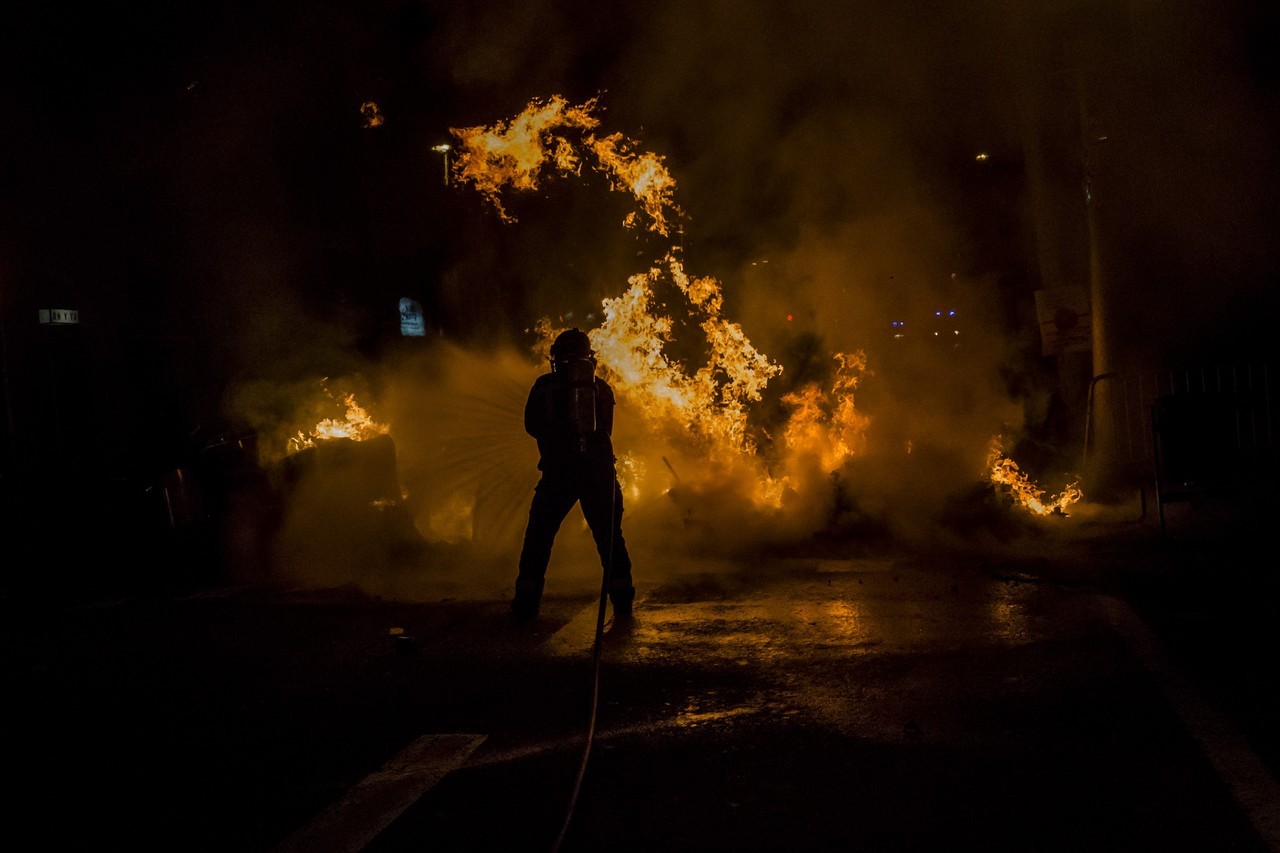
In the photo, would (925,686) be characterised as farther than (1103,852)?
Yes

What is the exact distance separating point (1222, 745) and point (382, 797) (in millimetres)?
2917

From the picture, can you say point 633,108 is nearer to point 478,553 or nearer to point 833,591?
point 478,553

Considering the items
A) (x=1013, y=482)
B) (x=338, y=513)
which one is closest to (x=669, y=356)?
(x=1013, y=482)

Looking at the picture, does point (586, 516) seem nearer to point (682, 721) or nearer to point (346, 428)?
point (682, 721)

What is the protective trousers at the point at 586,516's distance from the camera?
6.25 m

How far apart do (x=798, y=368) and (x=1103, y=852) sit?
754 cm

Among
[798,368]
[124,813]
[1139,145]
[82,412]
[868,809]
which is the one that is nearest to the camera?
[868,809]

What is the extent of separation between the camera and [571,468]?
643 centimetres

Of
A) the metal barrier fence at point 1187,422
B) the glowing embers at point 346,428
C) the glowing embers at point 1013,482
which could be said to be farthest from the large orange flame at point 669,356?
the glowing embers at point 346,428

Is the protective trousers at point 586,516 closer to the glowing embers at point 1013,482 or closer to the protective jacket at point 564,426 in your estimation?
the protective jacket at point 564,426

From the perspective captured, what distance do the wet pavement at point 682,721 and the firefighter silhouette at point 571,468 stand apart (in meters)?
0.27

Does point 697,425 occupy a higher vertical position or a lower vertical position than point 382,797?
higher

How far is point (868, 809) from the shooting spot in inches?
126

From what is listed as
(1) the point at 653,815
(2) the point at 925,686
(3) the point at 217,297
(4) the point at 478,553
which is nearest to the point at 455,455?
(4) the point at 478,553
